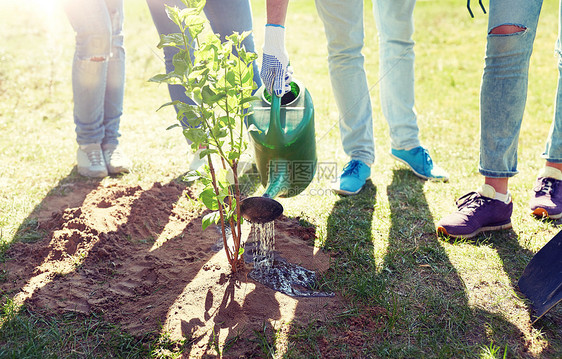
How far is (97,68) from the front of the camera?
111 inches

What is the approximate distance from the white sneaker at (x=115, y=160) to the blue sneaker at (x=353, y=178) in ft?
4.53

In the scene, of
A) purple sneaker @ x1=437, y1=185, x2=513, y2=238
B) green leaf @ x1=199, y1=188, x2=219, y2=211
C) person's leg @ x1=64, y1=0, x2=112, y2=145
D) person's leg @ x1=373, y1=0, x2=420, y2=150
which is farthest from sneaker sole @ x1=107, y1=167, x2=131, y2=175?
purple sneaker @ x1=437, y1=185, x2=513, y2=238

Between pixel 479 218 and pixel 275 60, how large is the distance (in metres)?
1.25

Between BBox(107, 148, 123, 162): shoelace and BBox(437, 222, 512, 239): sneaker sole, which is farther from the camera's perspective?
BBox(107, 148, 123, 162): shoelace

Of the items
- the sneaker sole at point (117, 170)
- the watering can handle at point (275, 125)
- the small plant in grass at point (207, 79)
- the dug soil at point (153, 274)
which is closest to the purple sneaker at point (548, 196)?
the dug soil at point (153, 274)

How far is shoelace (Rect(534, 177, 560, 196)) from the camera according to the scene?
245 centimetres

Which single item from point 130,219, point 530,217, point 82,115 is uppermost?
point 82,115

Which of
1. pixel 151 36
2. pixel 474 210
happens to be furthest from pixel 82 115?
pixel 151 36

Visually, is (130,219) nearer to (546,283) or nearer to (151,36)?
(546,283)

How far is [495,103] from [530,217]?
727 mm

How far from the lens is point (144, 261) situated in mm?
2088

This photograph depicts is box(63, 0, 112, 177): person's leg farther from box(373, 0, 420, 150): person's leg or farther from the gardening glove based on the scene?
box(373, 0, 420, 150): person's leg

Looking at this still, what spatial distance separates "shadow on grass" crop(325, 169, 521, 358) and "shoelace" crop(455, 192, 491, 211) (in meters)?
0.18

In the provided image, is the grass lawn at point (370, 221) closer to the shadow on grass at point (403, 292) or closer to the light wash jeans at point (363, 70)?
the shadow on grass at point (403, 292)
